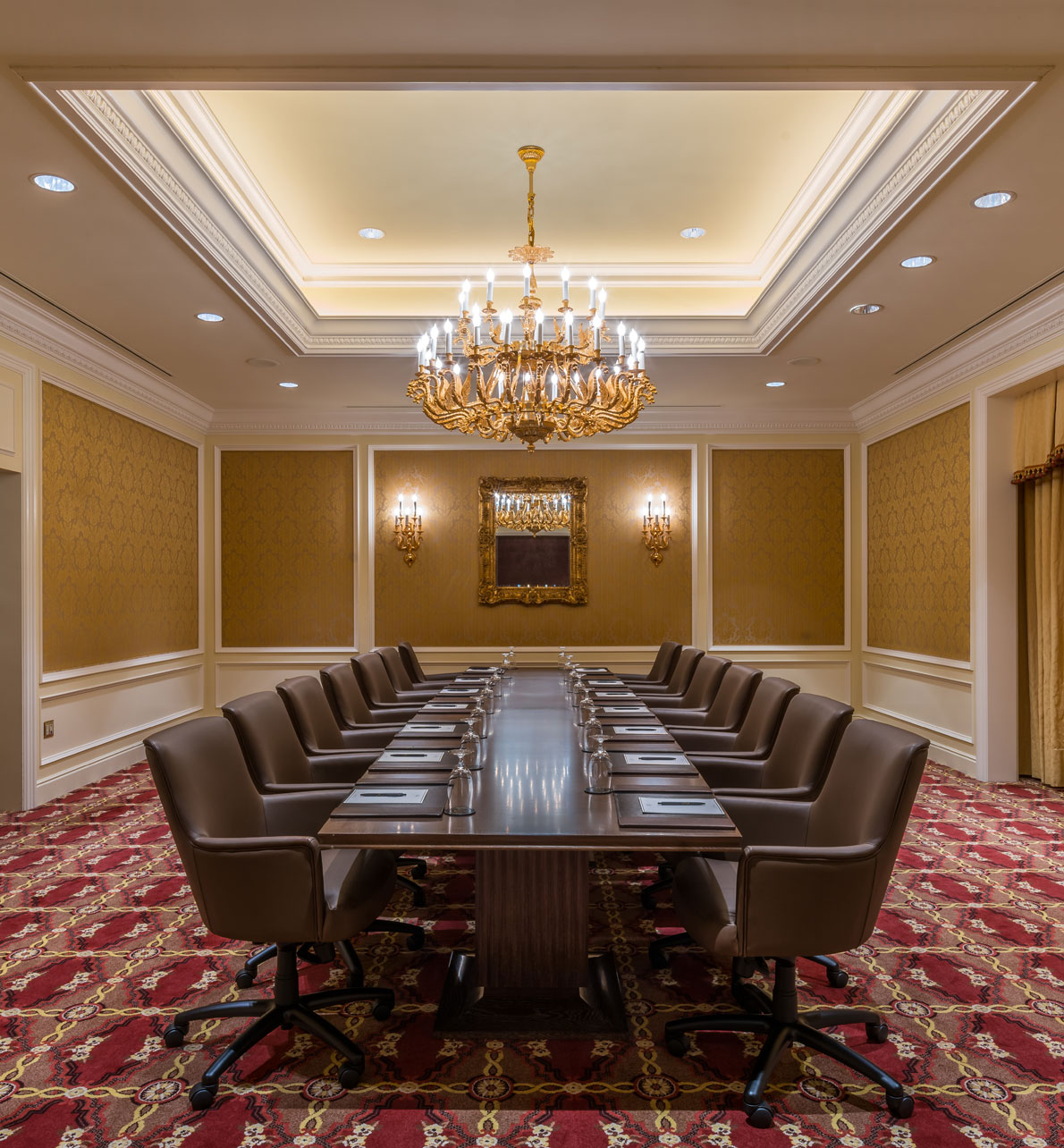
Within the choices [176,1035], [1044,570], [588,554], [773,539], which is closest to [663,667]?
[588,554]

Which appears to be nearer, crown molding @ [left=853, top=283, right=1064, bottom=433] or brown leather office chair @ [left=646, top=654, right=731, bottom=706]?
brown leather office chair @ [left=646, top=654, right=731, bottom=706]

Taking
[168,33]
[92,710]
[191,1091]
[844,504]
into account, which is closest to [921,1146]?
[191,1091]

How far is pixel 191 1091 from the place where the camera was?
2.08m

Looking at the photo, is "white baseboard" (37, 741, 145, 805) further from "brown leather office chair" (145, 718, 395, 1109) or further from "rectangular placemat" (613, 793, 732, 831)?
"rectangular placemat" (613, 793, 732, 831)

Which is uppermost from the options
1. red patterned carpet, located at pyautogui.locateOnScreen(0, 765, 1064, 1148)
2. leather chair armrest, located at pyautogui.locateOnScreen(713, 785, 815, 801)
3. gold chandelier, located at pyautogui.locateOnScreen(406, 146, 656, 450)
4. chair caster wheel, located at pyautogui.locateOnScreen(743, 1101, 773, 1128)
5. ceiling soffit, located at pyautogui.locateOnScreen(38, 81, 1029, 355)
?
ceiling soffit, located at pyautogui.locateOnScreen(38, 81, 1029, 355)

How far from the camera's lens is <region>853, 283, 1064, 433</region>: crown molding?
4.74 metres

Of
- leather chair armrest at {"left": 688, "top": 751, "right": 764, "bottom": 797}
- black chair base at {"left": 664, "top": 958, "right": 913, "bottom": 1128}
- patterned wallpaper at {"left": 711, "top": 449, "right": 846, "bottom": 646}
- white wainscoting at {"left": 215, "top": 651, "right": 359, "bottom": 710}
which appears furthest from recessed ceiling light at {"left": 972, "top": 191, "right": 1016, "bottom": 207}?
white wainscoting at {"left": 215, "top": 651, "right": 359, "bottom": 710}

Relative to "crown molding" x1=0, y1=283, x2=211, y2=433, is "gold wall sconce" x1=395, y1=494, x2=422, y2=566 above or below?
below

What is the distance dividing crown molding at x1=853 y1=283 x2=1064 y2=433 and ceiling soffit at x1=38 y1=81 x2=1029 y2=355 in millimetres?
1324

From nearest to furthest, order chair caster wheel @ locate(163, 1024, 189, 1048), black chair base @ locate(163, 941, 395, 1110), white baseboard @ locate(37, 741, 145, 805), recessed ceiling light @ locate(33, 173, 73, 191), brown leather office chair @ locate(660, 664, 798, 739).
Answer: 1. black chair base @ locate(163, 941, 395, 1110)
2. chair caster wheel @ locate(163, 1024, 189, 1048)
3. recessed ceiling light @ locate(33, 173, 73, 191)
4. brown leather office chair @ locate(660, 664, 798, 739)
5. white baseboard @ locate(37, 741, 145, 805)

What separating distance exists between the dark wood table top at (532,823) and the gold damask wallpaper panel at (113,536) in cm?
368

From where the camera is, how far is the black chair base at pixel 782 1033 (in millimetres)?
2008

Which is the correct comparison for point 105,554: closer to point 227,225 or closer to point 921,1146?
point 227,225

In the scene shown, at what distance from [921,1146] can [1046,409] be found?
4.71 meters
